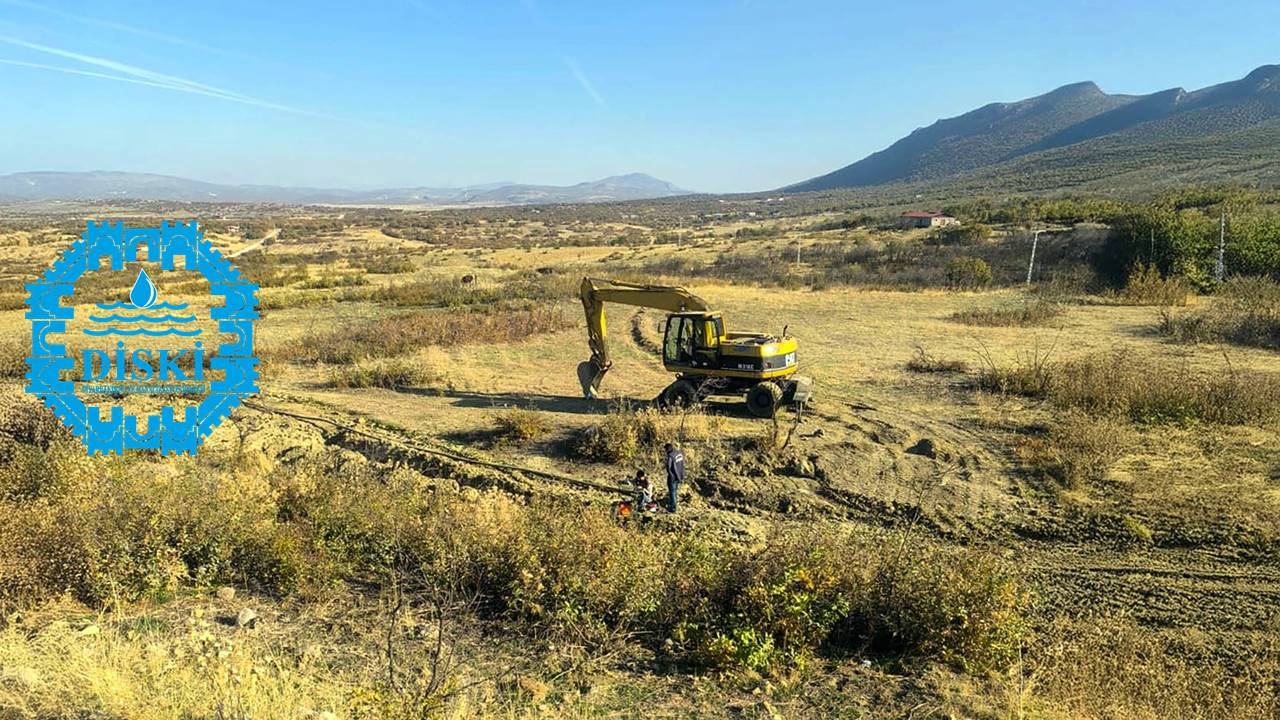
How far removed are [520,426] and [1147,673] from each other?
9.14 m

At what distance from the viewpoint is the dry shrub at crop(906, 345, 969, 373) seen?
16.2 m

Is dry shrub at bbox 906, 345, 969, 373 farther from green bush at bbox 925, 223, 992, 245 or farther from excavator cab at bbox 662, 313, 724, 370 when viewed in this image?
green bush at bbox 925, 223, 992, 245

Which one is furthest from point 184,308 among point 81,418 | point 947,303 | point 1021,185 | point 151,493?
point 1021,185

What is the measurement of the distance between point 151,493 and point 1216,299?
30.0 metres

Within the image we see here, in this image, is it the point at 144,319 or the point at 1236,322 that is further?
the point at 144,319

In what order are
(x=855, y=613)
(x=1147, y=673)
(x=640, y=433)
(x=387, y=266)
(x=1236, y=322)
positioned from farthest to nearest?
(x=387, y=266) < (x=1236, y=322) < (x=640, y=433) < (x=855, y=613) < (x=1147, y=673)

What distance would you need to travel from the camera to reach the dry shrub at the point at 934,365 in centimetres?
1620

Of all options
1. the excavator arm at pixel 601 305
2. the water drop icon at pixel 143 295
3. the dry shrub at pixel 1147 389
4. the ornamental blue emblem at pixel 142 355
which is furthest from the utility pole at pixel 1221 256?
the water drop icon at pixel 143 295

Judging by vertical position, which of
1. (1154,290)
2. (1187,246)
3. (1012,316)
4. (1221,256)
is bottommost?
(1012,316)

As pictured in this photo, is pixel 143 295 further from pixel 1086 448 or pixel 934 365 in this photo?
pixel 1086 448

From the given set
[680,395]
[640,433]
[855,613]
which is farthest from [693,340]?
[855,613]

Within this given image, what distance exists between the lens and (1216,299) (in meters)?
23.9

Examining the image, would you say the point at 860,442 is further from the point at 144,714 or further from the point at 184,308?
the point at 184,308

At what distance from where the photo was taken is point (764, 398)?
13133 millimetres
